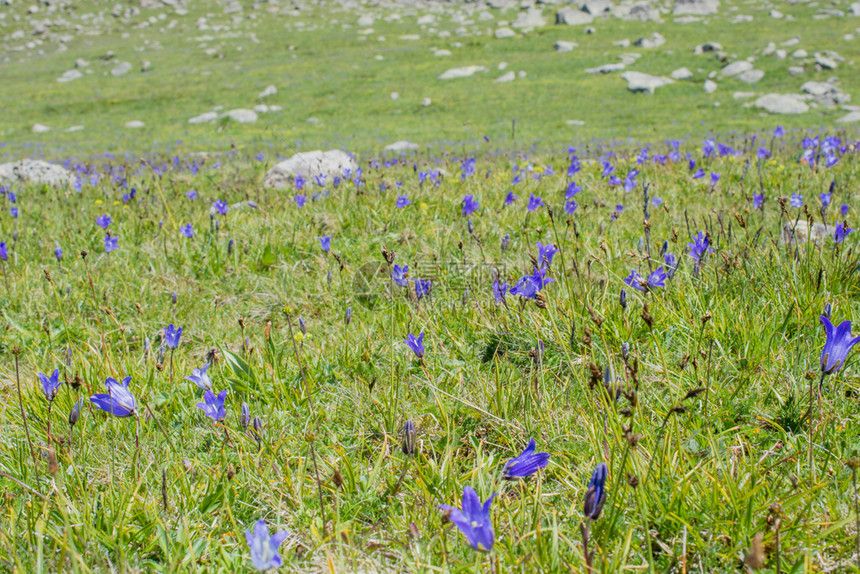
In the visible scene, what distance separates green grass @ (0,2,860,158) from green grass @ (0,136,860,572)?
966 centimetres

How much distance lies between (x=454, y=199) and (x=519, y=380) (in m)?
3.33

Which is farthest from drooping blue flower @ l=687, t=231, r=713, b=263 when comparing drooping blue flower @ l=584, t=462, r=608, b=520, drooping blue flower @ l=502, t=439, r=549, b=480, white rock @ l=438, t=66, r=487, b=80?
white rock @ l=438, t=66, r=487, b=80

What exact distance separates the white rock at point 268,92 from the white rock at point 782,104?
23778 millimetres

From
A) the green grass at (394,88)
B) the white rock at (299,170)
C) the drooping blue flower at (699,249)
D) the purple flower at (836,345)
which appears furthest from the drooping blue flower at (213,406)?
the green grass at (394,88)

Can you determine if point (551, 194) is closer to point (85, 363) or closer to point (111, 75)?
point (85, 363)

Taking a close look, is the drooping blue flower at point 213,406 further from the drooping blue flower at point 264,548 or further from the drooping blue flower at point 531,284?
the drooping blue flower at point 531,284

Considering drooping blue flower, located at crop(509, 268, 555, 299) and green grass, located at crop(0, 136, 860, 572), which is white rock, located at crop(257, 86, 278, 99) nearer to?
green grass, located at crop(0, 136, 860, 572)

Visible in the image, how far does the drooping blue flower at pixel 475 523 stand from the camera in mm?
1233

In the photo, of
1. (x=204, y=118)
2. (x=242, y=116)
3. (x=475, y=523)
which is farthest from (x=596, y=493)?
(x=204, y=118)

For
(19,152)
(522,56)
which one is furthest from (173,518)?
(522,56)

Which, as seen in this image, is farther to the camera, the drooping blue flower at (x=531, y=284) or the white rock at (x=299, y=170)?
the white rock at (x=299, y=170)

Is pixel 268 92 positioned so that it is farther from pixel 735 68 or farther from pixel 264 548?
pixel 264 548

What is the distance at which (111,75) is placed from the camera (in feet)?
127

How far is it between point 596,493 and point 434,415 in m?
1.06
